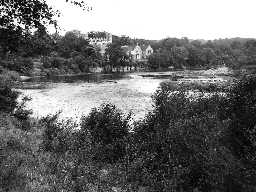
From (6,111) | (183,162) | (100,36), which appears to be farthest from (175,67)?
(183,162)

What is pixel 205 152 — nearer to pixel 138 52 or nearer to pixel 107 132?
pixel 107 132

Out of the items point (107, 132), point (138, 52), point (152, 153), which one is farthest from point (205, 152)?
point (138, 52)

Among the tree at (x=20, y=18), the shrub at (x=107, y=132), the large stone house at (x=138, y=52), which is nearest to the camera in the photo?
the tree at (x=20, y=18)

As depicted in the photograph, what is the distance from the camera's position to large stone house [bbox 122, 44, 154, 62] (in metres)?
145

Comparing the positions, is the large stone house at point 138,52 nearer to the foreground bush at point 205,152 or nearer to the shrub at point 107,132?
the shrub at point 107,132

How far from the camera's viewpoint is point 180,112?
17656 mm


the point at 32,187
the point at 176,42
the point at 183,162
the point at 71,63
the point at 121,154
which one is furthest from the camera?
the point at 176,42

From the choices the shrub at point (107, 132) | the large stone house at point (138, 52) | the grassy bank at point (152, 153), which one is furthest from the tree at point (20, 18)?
the large stone house at point (138, 52)

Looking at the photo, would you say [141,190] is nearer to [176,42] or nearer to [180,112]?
[180,112]

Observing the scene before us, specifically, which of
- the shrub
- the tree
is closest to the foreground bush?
the shrub

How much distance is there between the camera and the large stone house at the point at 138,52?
477ft

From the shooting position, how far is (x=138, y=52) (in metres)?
151

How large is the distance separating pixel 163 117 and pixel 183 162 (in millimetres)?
4672

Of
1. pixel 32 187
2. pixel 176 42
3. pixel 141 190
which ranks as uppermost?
pixel 176 42
